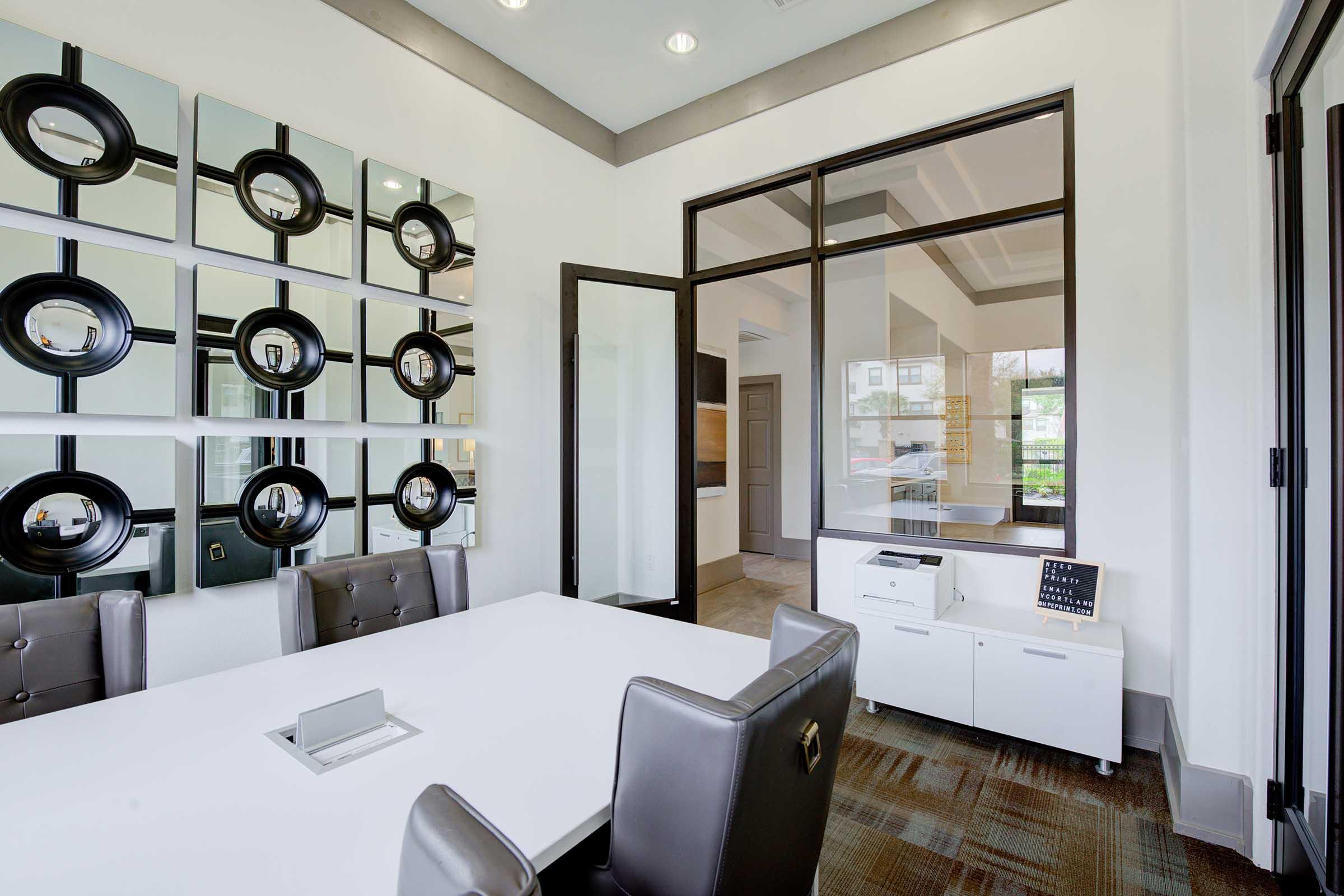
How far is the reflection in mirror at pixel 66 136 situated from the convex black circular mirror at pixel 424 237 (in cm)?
104

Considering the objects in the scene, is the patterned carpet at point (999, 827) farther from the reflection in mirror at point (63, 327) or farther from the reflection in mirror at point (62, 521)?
the reflection in mirror at point (63, 327)

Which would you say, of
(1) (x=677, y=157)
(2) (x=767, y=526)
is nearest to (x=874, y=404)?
(1) (x=677, y=157)

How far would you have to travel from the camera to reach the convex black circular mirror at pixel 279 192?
2311 millimetres

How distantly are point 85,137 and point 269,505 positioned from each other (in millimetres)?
1329

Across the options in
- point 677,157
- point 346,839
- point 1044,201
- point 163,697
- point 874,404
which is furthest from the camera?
point 677,157

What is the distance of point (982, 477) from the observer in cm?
300

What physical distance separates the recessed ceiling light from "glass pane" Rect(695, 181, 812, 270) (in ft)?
2.87

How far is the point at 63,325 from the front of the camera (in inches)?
74.7

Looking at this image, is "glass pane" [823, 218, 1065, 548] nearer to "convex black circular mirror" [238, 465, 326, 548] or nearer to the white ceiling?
the white ceiling

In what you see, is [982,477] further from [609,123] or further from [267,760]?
[609,123]

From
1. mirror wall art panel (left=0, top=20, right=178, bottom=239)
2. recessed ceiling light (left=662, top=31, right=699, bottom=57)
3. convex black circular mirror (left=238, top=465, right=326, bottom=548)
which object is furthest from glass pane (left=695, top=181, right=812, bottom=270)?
mirror wall art panel (left=0, top=20, right=178, bottom=239)

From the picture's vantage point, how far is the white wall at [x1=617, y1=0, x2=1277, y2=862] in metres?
1.88

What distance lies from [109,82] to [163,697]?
2020 mm

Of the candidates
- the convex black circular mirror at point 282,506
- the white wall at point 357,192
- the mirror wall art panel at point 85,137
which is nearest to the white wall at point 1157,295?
the white wall at point 357,192
